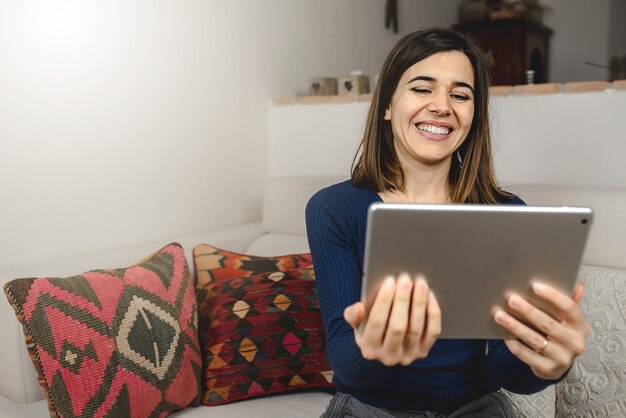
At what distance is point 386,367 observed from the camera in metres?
1.07

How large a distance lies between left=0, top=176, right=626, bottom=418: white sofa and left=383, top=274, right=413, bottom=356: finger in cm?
72

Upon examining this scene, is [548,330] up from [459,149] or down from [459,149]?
down

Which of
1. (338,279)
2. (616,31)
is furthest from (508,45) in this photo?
(338,279)

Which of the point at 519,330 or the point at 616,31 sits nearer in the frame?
the point at 519,330

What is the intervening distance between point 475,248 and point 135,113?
149 cm

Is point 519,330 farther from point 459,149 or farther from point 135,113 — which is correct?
point 135,113

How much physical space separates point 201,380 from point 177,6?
3.94ft

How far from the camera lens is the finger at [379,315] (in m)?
0.80

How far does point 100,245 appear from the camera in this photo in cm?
197

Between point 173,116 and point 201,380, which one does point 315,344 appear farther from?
point 173,116

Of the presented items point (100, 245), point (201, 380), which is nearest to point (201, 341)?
point (201, 380)

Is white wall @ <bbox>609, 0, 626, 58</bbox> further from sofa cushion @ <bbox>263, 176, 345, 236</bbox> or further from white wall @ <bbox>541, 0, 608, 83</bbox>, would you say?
sofa cushion @ <bbox>263, 176, 345, 236</bbox>

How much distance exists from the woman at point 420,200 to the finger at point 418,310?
5cm

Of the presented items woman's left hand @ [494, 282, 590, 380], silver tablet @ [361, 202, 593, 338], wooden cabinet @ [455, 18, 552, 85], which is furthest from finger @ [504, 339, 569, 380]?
wooden cabinet @ [455, 18, 552, 85]
